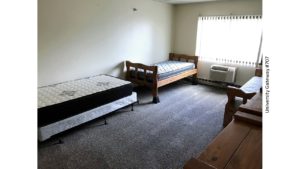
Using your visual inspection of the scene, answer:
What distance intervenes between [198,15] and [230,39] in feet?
3.25

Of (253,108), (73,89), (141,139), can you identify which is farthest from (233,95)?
(73,89)

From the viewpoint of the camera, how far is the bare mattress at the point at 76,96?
2324mm

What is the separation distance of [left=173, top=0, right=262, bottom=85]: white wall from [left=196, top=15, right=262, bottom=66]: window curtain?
0.12m

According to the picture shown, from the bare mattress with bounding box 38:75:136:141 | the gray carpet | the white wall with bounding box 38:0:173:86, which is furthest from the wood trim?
the white wall with bounding box 38:0:173:86

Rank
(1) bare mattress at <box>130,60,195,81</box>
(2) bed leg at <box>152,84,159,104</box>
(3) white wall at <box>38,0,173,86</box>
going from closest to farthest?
(3) white wall at <box>38,0,173,86</box>, (2) bed leg at <box>152,84,159,104</box>, (1) bare mattress at <box>130,60,195,81</box>

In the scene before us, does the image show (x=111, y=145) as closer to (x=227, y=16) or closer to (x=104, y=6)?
(x=104, y=6)

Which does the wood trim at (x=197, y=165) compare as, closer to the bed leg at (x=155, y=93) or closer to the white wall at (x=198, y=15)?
the bed leg at (x=155, y=93)

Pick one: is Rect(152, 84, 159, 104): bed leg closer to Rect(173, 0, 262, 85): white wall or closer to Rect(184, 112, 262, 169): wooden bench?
Rect(173, 0, 262, 85): white wall

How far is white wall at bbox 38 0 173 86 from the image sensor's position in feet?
9.63

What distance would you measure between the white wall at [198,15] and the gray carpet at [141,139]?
1.55m

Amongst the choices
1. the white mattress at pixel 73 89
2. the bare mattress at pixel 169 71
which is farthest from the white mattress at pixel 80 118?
the bare mattress at pixel 169 71

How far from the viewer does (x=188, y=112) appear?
3.39 metres
